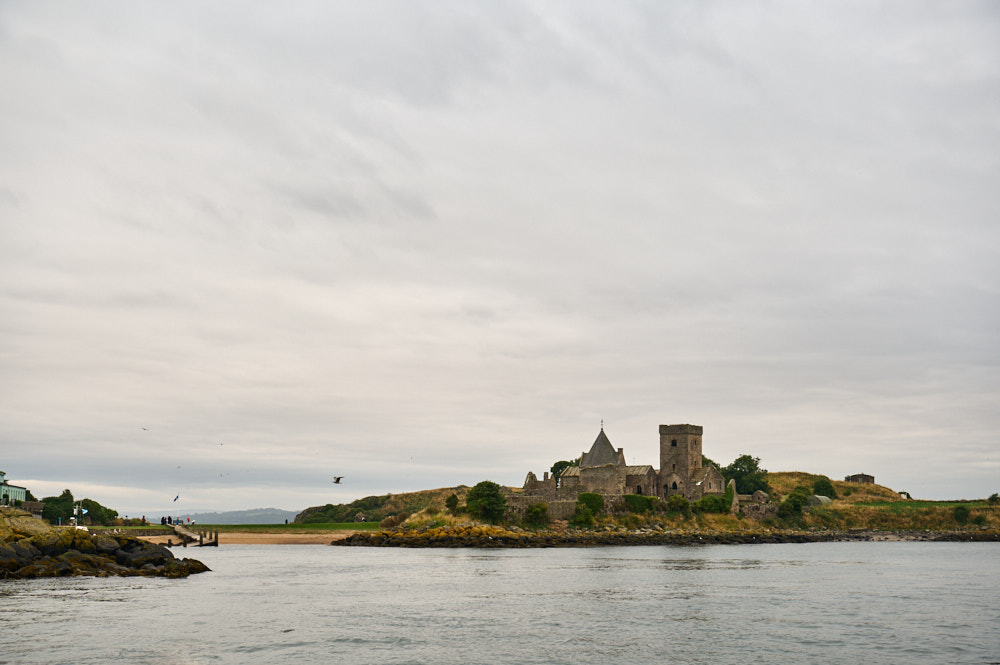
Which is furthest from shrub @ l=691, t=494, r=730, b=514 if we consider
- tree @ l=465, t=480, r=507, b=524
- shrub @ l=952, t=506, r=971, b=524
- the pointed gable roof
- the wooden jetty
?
the wooden jetty

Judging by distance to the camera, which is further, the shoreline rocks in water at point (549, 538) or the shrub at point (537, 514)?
the shrub at point (537, 514)

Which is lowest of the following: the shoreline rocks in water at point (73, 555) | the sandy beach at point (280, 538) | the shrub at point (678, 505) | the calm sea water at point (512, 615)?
the sandy beach at point (280, 538)

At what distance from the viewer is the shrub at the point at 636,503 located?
95562 millimetres

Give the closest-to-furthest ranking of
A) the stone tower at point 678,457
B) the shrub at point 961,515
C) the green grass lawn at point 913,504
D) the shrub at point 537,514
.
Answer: the shrub at point 537,514, the stone tower at point 678,457, the shrub at point 961,515, the green grass lawn at point 913,504

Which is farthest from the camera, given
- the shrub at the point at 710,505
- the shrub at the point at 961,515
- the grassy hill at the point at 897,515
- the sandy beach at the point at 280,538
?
the shrub at the point at 961,515

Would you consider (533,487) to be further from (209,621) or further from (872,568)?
(209,621)

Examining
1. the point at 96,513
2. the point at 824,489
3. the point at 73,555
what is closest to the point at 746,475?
the point at 824,489

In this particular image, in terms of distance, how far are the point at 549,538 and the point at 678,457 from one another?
3124 cm

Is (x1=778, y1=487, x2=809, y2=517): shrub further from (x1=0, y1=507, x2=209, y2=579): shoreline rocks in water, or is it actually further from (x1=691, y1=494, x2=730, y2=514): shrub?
(x1=0, y1=507, x2=209, y2=579): shoreline rocks in water

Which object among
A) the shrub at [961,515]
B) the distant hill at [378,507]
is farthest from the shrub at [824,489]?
the distant hill at [378,507]

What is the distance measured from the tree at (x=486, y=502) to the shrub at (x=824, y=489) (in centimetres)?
6775

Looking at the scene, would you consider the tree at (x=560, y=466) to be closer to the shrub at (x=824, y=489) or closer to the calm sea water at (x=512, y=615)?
the shrub at (x=824, y=489)

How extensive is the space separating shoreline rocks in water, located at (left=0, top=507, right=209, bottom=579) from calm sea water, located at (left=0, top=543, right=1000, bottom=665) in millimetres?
1822

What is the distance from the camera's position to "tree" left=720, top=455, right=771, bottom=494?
128625mm
